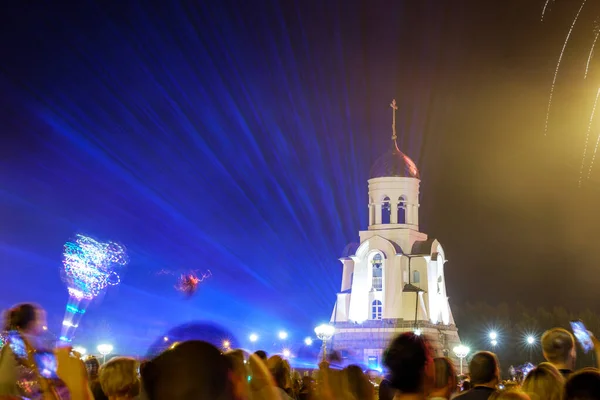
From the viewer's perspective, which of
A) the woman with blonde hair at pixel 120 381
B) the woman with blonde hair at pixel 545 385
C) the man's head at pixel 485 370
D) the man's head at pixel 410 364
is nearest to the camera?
the man's head at pixel 410 364

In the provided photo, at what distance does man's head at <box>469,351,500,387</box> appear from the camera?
270 inches

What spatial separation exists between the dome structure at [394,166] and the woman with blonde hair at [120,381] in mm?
58494

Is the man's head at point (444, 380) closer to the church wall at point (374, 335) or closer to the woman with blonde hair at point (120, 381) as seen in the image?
the woman with blonde hair at point (120, 381)

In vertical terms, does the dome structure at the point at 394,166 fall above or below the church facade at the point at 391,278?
above

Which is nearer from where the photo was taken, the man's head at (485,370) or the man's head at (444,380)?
the man's head at (444,380)

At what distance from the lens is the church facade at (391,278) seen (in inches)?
2315

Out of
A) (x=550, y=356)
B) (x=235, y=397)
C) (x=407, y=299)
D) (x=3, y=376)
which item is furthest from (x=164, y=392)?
(x=407, y=299)

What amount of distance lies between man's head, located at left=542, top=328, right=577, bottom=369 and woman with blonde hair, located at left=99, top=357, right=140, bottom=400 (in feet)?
12.2

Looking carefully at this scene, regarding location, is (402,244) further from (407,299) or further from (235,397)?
(235,397)

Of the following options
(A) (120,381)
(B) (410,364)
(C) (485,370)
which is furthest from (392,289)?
(B) (410,364)

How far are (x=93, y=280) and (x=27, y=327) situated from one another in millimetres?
26073

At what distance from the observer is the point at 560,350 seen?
749cm

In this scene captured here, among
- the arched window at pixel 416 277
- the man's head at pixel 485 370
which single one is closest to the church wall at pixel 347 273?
the arched window at pixel 416 277

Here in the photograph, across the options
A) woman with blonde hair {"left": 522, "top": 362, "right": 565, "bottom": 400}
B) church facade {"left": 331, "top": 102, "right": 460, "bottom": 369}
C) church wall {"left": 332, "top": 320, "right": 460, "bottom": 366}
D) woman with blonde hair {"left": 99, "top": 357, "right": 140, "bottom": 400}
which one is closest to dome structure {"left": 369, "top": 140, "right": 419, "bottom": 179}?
church facade {"left": 331, "top": 102, "right": 460, "bottom": 369}
